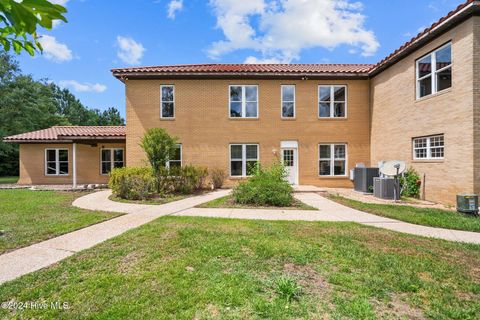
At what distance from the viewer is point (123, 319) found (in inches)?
106

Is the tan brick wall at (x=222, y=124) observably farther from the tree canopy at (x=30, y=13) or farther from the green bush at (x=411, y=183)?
the tree canopy at (x=30, y=13)

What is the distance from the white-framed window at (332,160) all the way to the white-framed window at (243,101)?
175 inches

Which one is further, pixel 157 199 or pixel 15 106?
pixel 15 106

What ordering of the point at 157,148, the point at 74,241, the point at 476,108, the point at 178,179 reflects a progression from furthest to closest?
the point at 178,179 < the point at 157,148 < the point at 476,108 < the point at 74,241

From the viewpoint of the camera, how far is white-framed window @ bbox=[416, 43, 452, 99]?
9.58m

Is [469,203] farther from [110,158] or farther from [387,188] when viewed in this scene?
[110,158]

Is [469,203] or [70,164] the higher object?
[70,164]

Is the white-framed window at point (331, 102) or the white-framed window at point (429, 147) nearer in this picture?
the white-framed window at point (429, 147)

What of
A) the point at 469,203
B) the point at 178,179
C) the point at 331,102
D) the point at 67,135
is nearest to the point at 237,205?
the point at 178,179

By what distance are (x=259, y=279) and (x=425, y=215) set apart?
6.64 m

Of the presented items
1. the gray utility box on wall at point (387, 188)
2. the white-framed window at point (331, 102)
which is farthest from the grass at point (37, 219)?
the white-framed window at point (331, 102)

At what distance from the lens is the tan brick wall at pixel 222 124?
14.1 m

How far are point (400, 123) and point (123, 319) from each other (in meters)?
13.2

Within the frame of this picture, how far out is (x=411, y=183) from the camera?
10.9m
